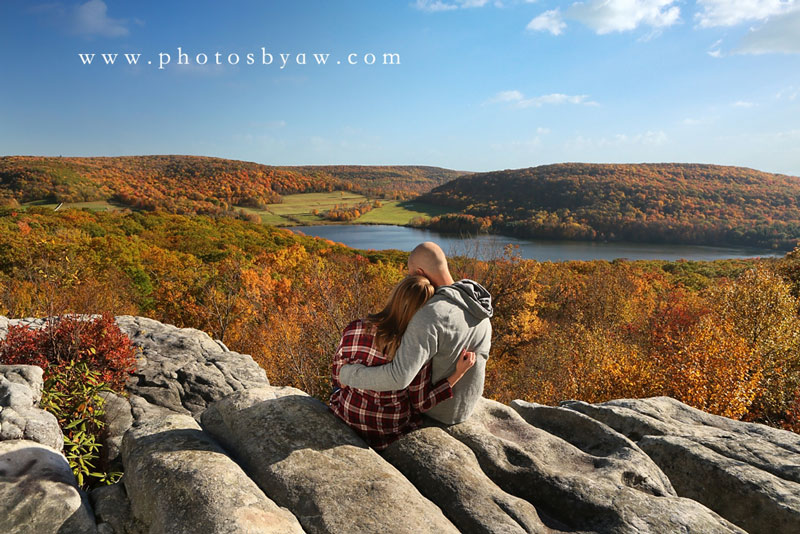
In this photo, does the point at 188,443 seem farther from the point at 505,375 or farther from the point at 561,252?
the point at 561,252

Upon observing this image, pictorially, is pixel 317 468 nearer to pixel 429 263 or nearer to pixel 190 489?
pixel 190 489

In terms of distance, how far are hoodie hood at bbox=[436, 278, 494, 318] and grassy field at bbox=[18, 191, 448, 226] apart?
5157 inches

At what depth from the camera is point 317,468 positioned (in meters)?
4.46

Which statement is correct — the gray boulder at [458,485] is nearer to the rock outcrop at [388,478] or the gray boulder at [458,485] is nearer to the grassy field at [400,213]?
the rock outcrop at [388,478]

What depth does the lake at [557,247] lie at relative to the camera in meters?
106

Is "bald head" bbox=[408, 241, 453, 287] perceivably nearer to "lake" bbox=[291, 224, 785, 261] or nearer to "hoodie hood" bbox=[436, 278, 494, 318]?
"hoodie hood" bbox=[436, 278, 494, 318]

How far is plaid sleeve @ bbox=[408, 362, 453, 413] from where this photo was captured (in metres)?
4.95

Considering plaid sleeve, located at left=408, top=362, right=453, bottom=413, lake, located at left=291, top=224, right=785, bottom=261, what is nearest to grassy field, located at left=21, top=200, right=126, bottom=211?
lake, located at left=291, top=224, right=785, bottom=261

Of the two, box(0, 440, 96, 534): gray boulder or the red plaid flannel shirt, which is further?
the red plaid flannel shirt

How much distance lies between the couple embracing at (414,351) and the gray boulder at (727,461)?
12.6 ft

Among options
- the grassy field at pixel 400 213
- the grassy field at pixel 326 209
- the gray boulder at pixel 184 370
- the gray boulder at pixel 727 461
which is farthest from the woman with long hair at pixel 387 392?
the grassy field at pixel 400 213

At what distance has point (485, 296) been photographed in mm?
4758

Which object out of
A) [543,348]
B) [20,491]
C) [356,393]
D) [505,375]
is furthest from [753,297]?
[20,491]

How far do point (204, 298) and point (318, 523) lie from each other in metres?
38.0
